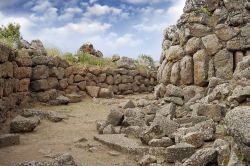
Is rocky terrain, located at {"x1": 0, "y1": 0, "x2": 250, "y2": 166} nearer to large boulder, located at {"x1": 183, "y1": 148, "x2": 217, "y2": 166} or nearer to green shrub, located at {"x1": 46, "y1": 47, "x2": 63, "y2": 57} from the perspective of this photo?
large boulder, located at {"x1": 183, "y1": 148, "x2": 217, "y2": 166}

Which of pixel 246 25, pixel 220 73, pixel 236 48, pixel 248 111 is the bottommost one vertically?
pixel 248 111

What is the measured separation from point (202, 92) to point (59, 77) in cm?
558

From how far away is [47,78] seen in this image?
39.9 ft

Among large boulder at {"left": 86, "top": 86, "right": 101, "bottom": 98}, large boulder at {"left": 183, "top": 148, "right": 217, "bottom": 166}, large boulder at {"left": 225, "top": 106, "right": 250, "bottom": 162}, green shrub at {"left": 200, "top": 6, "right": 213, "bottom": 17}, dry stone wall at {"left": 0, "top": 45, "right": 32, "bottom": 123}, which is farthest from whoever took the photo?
large boulder at {"left": 86, "top": 86, "right": 101, "bottom": 98}

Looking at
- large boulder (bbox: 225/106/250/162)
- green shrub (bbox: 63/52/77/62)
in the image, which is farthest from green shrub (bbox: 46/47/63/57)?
large boulder (bbox: 225/106/250/162)

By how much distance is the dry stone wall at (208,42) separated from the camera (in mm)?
8922

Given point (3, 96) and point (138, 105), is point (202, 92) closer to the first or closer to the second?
point (138, 105)

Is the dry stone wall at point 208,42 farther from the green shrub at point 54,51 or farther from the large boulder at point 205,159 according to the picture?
the green shrub at point 54,51

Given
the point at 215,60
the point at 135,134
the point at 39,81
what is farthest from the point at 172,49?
the point at 39,81

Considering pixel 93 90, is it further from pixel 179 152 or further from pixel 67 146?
pixel 179 152

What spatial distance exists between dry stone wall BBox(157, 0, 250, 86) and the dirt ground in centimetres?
255

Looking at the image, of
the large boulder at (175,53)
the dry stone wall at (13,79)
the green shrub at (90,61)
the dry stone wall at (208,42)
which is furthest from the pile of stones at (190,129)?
the green shrub at (90,61)

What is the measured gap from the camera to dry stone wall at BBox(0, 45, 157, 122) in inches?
363

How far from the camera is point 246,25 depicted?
29.2 feet
